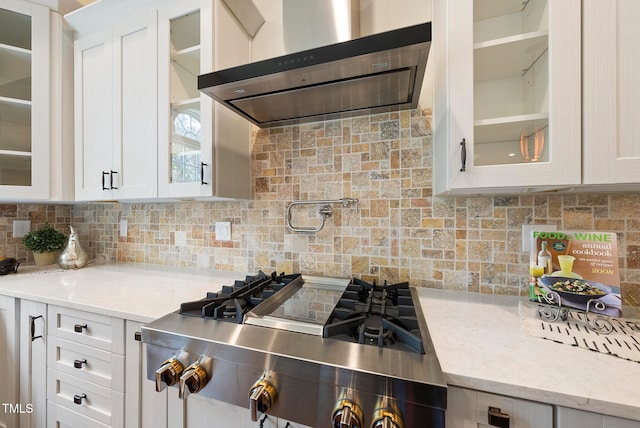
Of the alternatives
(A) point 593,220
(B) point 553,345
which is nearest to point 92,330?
(B) point 553,345

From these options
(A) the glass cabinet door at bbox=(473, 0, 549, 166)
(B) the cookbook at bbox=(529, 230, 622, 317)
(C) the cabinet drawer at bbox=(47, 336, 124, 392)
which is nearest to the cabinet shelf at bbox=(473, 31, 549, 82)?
(A) the glass cabinet door at bbox=(473, 0, 549, 166)

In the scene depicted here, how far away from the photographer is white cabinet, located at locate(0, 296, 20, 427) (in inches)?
47.4

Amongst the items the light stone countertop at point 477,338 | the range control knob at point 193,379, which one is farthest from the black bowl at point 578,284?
the range control knob at point 193,379

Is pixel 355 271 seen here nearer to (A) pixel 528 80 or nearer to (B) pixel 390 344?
(B) pixel 390 344

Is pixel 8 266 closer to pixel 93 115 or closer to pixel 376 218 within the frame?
pixel 93 115

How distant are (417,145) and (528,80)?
0.45 metres

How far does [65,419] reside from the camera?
108 centimetres

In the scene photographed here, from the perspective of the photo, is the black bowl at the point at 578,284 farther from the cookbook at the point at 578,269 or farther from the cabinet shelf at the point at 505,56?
the cabinet shelf at the point at 505,56

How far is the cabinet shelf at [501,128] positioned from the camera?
86 cm

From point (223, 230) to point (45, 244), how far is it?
1336 mm

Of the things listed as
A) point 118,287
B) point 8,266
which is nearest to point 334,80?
point 118,287

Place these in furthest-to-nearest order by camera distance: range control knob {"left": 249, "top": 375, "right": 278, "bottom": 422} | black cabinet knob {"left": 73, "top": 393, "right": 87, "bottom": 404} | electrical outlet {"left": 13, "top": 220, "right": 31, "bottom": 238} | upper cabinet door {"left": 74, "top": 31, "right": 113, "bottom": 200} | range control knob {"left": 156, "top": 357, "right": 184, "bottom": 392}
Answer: electrical outlet {"left": 13, "top": 220, "right": 31, "bottom": 238}
upper cabinet door {"left": 74, "top": 31, "right": 113, "bottom": 200}
black cabinet knob {"left": 73, "top": 393, "right": 87, "bottom": 404}
range control knob {"left": 156, "top": 357, "right": 184, "bottom": 392}
range control knob {"left": 249, "top": 375, "right": 278, "bottom": 422}

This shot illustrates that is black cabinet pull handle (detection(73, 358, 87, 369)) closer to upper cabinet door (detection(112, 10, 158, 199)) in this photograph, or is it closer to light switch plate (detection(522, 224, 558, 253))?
upper cabinet door (detection(112, 10, 158, 199))

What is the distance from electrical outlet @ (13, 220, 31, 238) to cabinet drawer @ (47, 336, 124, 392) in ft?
4.14
